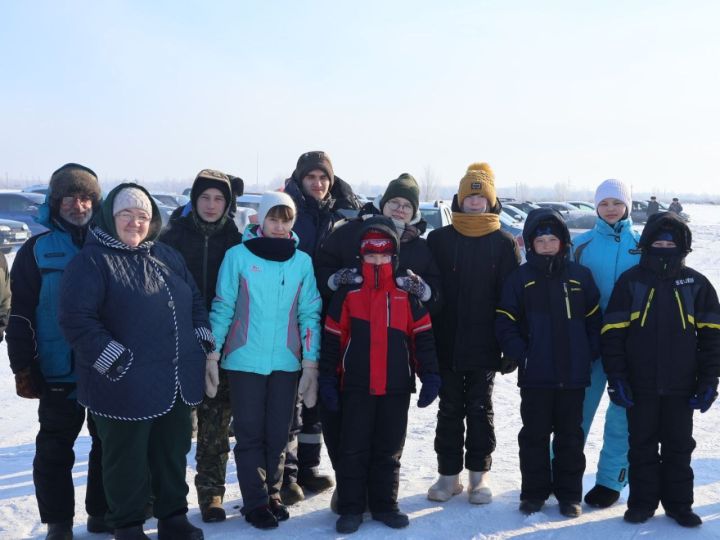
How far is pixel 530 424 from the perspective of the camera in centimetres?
404

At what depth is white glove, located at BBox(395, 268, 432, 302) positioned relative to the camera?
394 centimetres

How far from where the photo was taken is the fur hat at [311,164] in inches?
179

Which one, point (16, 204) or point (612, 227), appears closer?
point (612, 227)

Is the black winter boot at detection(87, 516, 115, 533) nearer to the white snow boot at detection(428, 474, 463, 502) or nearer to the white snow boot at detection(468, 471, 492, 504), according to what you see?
the white snow boot at detection(428, 474, 463, 502)

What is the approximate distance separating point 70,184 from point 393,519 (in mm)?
2518

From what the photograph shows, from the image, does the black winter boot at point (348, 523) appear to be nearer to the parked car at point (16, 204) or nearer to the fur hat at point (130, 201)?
the fur hat at point (130, 201)

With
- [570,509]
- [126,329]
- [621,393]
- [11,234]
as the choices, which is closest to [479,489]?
[570,509]

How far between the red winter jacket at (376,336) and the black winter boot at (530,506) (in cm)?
94

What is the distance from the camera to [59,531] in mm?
3656

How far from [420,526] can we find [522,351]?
1123 mm

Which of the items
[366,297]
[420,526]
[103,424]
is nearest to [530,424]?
[420,526]

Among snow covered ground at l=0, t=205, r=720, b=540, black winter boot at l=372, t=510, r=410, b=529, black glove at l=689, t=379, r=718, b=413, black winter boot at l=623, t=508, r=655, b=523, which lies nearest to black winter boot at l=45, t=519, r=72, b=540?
snow covered ground at l=0, t=205, r=720, b=540

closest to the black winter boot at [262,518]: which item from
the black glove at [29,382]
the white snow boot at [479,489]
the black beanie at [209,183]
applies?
the white snow boot at [479,489]

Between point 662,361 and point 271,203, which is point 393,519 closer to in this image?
point 662,361
